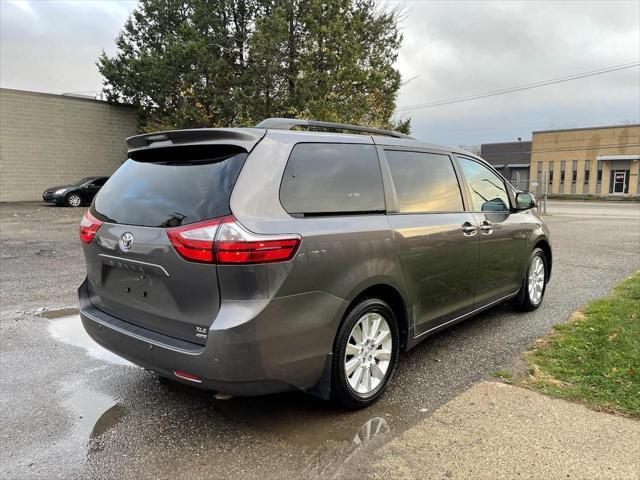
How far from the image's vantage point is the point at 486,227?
4.54 meters

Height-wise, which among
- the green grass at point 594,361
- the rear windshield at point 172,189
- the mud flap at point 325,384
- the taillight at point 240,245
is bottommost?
the green grass at point 594,361

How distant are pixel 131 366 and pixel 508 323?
379cm

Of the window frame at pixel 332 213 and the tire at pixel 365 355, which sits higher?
the window frame at pixel 332 213

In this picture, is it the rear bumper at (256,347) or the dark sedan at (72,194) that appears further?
the dark sedan at (72,194)

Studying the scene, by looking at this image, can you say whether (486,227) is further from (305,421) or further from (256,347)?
(256,347)

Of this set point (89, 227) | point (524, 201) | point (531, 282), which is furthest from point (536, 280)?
point (89, 227)

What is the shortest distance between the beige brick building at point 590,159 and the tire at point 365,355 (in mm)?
50500

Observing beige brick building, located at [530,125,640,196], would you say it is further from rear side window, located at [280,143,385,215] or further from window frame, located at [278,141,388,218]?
rear side window, located at [280,143,385,215]

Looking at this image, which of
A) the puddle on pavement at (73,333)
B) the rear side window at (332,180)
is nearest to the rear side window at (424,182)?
the rear side window at (332,180)

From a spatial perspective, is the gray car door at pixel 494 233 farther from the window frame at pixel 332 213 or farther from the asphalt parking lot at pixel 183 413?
the window frame at pixel 332 213

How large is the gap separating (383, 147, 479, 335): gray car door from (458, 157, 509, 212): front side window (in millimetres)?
262

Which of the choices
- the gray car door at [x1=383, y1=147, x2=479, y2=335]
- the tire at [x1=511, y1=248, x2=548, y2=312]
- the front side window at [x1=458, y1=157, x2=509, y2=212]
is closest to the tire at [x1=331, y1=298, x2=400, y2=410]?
the gray car door at [x1=383, y1=147, x2=479, y2=335]

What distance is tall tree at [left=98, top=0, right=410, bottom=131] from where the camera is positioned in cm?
1919

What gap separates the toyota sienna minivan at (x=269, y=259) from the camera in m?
2.64
